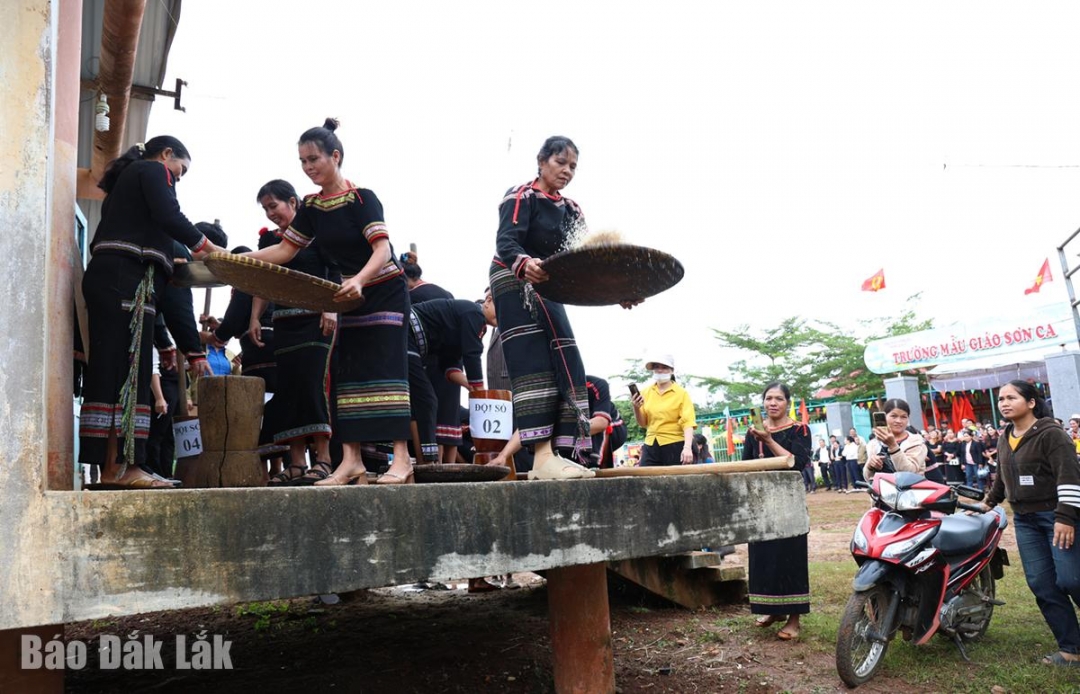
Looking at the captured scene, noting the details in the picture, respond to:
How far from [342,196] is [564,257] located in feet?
3.61

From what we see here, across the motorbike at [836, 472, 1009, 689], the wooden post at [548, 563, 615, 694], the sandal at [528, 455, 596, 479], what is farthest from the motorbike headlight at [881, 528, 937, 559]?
the sandal at [528, 455, 596, 479]

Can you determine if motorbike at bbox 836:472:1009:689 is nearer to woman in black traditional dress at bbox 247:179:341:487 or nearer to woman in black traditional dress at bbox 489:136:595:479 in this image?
woman in black traditional dress at bbox 489:136:595:479

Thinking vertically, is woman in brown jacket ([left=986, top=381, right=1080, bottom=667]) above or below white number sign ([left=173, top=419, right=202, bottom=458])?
below

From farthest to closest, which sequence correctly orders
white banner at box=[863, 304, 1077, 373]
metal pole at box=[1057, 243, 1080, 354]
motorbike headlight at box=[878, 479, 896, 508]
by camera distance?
white banner at box=[863, 304, 1077, 373]
metal pole at box=[1057, 243, 1080, 354]
motorbike headlight at box=[878, 479, 896, 508]

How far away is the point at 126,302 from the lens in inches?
127

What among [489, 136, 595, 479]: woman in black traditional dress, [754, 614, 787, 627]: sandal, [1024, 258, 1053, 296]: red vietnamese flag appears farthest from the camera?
[1024, 258, 1053, 296]: red vietnamese flag

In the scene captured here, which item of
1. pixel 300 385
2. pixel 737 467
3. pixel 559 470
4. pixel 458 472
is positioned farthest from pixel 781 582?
pixel 300 385

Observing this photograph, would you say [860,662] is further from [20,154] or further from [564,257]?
[20,154]

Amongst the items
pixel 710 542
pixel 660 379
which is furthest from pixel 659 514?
pixel 660 379

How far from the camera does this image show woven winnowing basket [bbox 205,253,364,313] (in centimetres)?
282

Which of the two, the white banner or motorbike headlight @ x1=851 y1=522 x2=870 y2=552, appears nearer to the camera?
motorbike headlight @ x1=851 y1=522 x2=870 y2=552

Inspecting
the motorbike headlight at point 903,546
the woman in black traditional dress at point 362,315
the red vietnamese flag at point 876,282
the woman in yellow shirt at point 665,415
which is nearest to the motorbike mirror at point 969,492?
the motorbike headlight at point 903,546

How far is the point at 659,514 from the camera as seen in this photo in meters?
3.00

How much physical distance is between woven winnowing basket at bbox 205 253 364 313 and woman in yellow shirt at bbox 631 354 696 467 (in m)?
4.06
